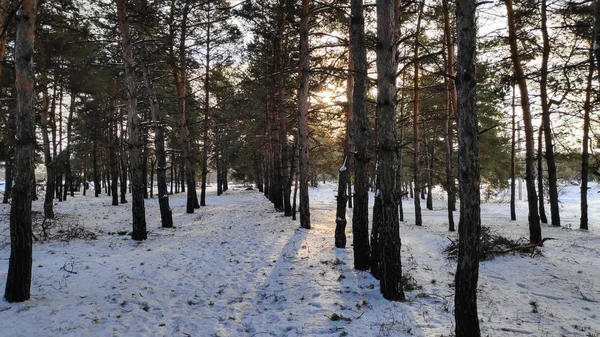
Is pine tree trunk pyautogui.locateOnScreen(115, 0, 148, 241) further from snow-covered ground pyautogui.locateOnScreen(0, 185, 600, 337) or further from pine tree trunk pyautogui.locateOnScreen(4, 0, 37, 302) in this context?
pine tree trunk pyautogui.locateOnScreen(4, 0, 37, 302)

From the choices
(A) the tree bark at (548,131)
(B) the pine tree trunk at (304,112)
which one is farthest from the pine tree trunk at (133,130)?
(A) the tree bark at (548,131)

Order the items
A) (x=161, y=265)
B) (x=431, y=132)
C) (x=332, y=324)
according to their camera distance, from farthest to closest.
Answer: (x=431, y=132), (x=161, y=265), (x=332, y=324)

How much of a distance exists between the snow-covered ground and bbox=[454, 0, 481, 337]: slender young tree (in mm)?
911

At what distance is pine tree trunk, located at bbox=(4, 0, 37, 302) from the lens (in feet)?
16.7

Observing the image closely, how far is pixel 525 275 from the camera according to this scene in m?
7.80

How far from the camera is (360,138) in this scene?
7395 mm

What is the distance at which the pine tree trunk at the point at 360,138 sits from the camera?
23.7 ft

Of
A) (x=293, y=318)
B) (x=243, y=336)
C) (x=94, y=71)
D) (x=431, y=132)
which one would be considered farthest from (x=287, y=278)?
(x=431, y=132)

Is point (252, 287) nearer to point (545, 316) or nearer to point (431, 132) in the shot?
point (545, 316)

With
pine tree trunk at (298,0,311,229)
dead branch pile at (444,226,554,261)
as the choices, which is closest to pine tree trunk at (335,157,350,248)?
dead branch pile at (444,226,554,261)

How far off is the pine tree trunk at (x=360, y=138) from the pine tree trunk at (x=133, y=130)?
6.90m

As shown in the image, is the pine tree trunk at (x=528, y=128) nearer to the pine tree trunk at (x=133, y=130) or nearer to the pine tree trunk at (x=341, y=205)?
the pine tree trunk at (x=341, y=205)

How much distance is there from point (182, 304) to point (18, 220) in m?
2.88

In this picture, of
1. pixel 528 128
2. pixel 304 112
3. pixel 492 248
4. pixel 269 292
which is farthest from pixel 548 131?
pixel 269 292
